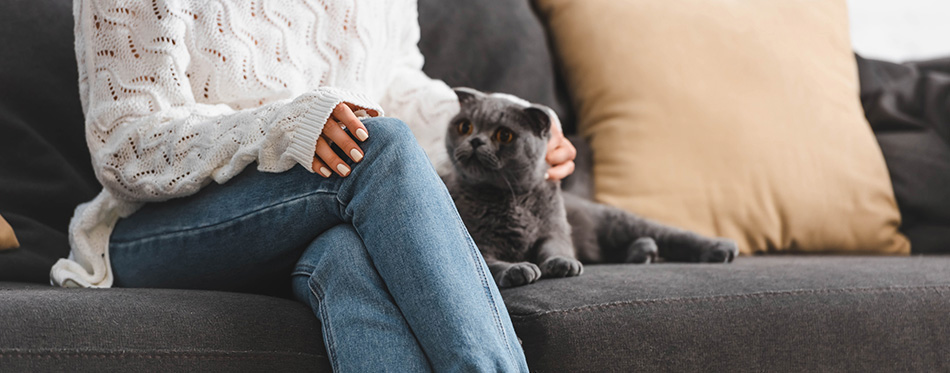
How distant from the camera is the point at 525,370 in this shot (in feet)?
2.80

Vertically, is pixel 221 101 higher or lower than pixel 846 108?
higher

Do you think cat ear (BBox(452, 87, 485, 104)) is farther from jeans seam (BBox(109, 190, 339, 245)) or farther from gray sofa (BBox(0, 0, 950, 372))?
jeans seam (BBox(109, 190, 339, 245))

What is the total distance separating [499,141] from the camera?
126 centimetres

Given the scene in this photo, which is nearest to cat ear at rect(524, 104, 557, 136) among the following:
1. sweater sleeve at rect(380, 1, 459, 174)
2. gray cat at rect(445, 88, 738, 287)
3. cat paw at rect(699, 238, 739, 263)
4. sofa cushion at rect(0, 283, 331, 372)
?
gray cat at rect(445, 88, 738, 287)

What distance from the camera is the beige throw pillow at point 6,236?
115 centimetres

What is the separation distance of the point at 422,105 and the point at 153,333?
78 cm

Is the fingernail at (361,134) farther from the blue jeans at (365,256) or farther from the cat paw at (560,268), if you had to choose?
the cat paw at (560,268)

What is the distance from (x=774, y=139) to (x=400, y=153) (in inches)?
43.0

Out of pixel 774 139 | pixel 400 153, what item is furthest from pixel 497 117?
pixel 774 139

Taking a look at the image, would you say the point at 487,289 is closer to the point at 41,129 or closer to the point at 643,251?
the point at 643,251

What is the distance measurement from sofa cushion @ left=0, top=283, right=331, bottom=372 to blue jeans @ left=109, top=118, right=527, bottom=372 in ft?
0.16

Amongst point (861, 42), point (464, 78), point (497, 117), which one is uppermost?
point (497, 117)

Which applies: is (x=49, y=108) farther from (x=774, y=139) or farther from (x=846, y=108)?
(x=846, y=108)

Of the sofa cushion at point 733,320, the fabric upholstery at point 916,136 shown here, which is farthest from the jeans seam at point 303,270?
the fabric upholstery at point 916,136
